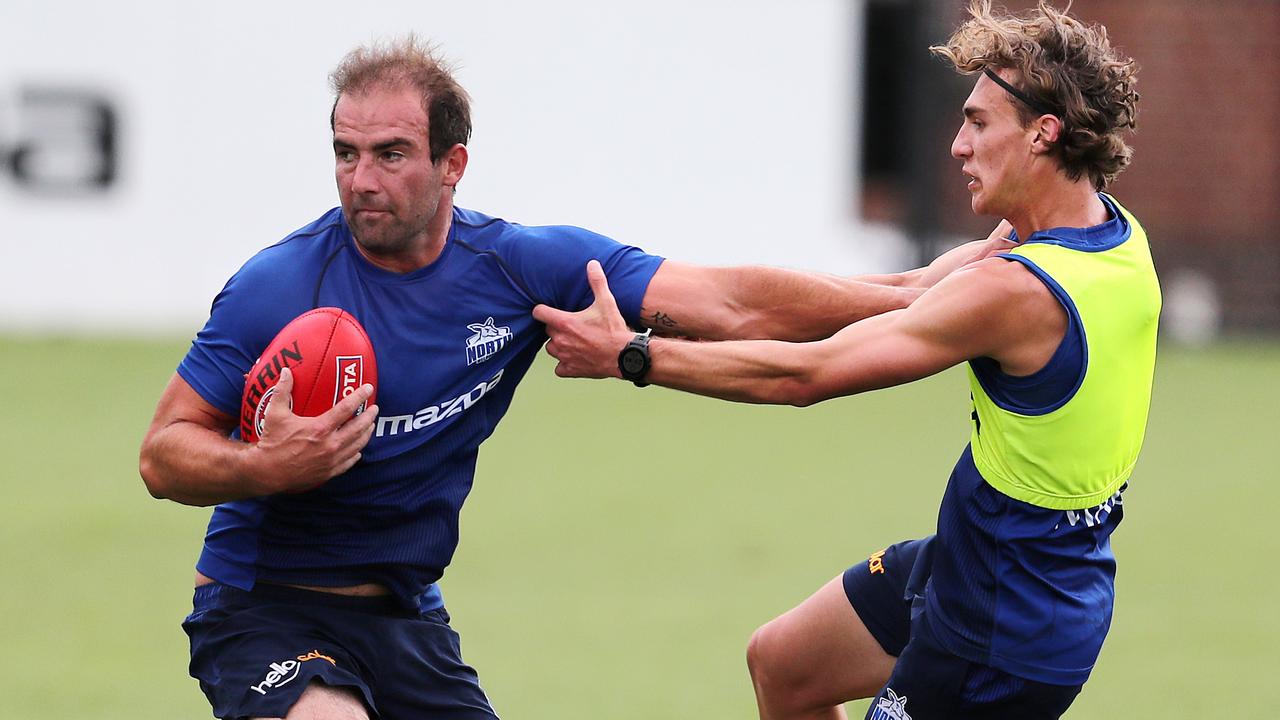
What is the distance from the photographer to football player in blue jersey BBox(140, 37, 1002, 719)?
16.4 feet

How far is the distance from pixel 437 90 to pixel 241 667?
68.8 inches

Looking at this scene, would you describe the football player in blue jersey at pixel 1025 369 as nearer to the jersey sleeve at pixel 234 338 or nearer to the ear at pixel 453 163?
the ear at pixel 453 163

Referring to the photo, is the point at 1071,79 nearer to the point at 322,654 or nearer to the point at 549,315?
the point at 549,315

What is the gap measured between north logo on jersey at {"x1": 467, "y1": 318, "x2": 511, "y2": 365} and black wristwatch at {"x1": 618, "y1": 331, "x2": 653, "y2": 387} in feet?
1.40

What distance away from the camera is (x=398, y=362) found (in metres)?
5.23

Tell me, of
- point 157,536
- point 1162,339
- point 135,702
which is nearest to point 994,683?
point 135,702

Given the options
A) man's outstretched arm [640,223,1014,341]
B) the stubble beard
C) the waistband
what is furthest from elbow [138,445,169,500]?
man's outstretched arm [640,223,1014,341]

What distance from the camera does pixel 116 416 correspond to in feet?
50.7

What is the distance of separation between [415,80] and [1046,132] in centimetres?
181

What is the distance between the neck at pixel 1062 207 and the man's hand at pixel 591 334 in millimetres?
1194

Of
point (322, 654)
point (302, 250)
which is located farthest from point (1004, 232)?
point (322, 654)

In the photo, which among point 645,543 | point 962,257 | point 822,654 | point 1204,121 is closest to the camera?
point 822,654

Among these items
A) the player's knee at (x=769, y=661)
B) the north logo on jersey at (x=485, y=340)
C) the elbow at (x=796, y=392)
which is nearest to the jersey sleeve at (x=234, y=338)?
the north logo on jersey at (x=485, y=340)

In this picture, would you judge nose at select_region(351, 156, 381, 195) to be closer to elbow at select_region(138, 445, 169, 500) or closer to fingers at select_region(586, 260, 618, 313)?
fingers at select_region(586, 260, 618, 313)
